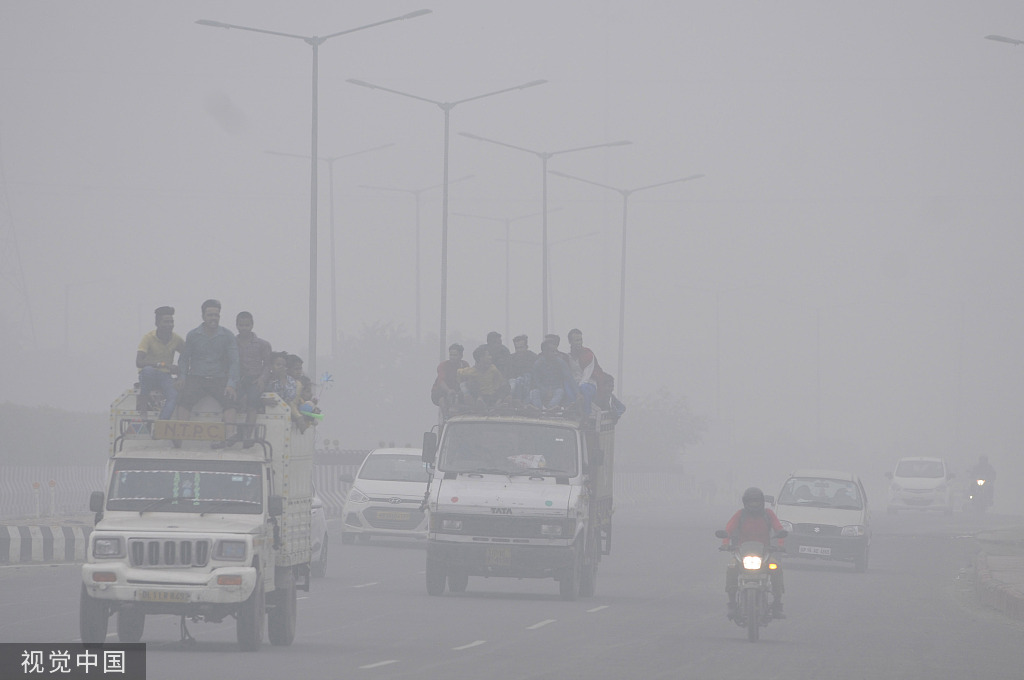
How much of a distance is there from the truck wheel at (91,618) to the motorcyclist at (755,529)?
7.04 metres

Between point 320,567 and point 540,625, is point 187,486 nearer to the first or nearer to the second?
point 540,625

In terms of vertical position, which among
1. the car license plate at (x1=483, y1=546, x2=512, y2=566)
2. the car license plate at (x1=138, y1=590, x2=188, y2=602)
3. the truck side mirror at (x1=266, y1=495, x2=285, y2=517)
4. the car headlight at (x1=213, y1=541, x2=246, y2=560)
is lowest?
the car license plate at (x1=483, y1=546, x2=512, y2=566)

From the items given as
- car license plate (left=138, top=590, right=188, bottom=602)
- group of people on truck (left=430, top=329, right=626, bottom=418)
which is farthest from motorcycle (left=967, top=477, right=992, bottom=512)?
car license plate (left=138, top=590, right=188, bottom=602)

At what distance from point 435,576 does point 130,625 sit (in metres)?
7.81

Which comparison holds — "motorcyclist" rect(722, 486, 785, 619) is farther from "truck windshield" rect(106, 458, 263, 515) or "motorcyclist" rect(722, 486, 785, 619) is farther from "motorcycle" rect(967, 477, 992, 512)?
"motorcycle" rect(967, 477, 992, 512)

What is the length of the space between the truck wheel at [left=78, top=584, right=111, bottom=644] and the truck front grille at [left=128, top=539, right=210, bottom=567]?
459 millimetres

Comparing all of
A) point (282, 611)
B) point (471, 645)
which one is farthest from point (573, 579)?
point (282, 611)

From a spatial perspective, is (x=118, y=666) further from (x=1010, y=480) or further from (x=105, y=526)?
(x=1010, y=480)

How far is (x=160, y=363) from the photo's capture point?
18094 mm

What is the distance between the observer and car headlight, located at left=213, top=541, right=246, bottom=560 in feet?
54.4

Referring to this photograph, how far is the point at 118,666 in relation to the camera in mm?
15344

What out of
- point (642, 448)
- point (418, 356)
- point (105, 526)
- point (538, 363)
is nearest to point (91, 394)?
point (418, 356)

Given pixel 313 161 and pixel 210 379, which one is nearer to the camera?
pixel 210 379

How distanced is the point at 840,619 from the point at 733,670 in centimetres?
668
